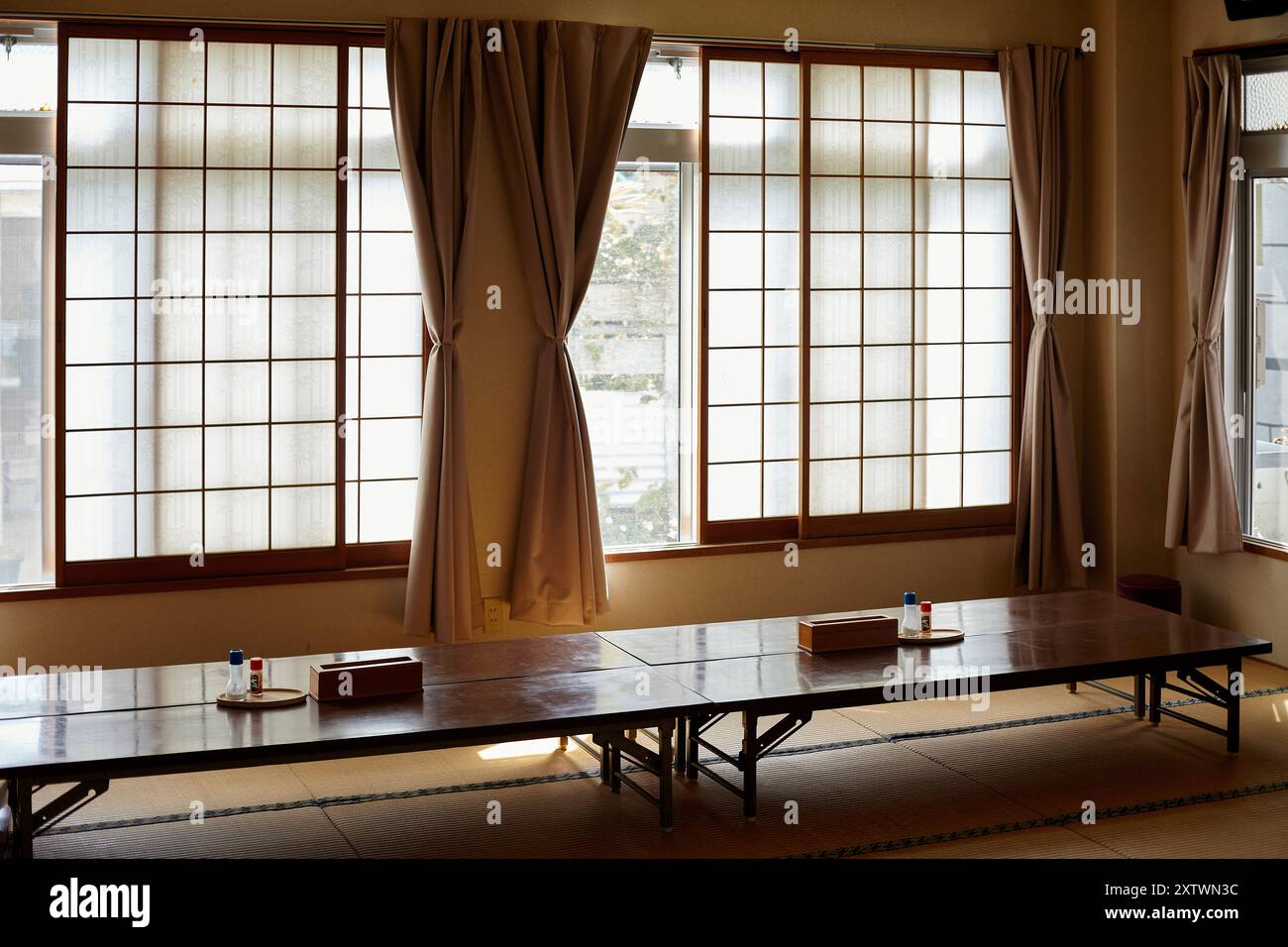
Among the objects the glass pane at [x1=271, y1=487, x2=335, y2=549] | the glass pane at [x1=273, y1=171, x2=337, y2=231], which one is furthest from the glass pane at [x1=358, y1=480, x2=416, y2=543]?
the glass pane at [x1=273, y1=171, x2=337, y2=231]

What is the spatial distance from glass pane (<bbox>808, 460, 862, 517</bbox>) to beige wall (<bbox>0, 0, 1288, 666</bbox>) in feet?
0.65

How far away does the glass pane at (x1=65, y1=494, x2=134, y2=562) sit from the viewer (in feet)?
16.0

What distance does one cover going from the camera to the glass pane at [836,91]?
18.6 ft

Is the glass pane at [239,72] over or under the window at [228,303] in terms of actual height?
over

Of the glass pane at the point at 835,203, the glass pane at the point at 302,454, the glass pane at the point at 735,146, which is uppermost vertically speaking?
the glass pane at the point at 735,146

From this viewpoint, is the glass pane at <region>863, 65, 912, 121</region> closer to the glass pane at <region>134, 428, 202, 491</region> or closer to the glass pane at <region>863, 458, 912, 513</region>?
the glass pane at <region>863, 458, 912, 513</region>

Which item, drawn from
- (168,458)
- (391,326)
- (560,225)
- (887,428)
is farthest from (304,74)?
(887,428)

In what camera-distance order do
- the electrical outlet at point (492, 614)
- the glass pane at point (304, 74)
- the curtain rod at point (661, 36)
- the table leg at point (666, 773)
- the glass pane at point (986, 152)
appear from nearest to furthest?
the table leg at point (666, 773)
the curtain rod at point (661, 36)
the glass pane at point (304, 74)
the electrical outlet at point (492, 614)
the glass pane at point (986, 152)

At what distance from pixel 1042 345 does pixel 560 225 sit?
2223 millimetres

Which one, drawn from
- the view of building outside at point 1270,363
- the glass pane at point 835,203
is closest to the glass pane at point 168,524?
the glass pane at point 835,203

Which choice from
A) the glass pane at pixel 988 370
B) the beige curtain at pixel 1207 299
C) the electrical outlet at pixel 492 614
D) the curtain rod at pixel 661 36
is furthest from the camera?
the glass pane at pixel 988 370

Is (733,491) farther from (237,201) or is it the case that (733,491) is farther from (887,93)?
(237,201)

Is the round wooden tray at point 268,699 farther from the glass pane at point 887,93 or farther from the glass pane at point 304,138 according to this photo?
the glass pane at point 887,93

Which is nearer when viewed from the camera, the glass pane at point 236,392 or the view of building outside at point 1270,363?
the glass pane at point 236,392
